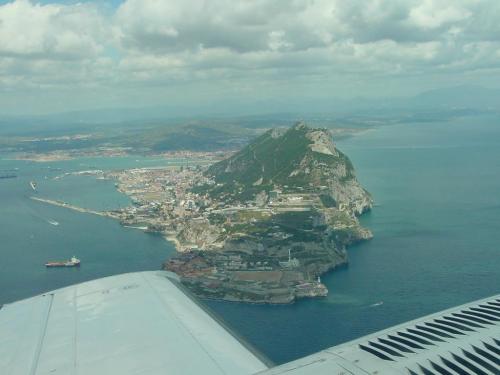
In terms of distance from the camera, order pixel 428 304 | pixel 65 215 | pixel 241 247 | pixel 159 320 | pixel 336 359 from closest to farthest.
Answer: pixel 336 359, pixel 159 320, pixel 428 304, pixel 241 247, pixel 65 215

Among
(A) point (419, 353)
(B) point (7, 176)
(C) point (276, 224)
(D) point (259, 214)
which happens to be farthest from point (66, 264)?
(B) point (7, 176)

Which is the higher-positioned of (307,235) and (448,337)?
(448,337)

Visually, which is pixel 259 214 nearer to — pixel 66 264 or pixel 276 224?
pixel 276 224

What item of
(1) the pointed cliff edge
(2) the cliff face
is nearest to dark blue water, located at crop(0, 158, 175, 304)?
(1) the pointed cliff edge

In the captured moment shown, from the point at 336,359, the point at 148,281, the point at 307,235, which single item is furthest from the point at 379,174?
the point at 336,359

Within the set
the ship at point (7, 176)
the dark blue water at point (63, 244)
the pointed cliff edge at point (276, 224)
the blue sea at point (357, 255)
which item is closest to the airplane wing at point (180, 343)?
the blue sea at point (357, 255)

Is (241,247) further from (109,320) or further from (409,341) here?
(409,341)
